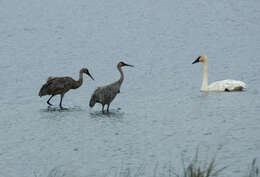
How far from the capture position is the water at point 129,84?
12.2 meters

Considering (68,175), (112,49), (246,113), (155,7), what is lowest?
(68,175)

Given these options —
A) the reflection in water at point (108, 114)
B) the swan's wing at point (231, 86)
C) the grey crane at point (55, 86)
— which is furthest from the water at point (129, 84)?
the grey crane at point (55, 86)

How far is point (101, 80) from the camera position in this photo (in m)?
21.2

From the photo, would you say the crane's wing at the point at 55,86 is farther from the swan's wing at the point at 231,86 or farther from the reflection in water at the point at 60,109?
the swan's wing at the point at 231,86

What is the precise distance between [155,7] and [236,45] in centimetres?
854

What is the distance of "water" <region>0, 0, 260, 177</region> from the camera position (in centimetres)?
1225

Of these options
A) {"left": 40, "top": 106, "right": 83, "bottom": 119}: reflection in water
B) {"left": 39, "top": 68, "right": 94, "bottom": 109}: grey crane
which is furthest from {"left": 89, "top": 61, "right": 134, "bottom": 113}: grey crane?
{"left": 39, "top": 68, "right": 94, "bottom": 109}: grey crane

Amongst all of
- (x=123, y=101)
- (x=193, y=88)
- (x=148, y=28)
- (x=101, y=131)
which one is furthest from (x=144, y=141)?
(x=148, y=28)

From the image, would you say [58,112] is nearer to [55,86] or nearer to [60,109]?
[60,109]

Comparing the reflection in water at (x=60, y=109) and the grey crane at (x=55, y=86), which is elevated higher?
the grey crane at (x=55, y=86)

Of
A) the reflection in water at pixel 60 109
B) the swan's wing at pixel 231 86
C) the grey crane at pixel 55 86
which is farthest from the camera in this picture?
the swan's wing at pixel 231 86

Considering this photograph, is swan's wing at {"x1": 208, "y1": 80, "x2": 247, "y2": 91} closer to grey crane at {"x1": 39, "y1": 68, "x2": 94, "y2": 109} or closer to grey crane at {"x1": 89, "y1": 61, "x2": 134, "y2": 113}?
grey crane at {"x1": 89, "y1": 61, "x2": 134, "y2": 113}

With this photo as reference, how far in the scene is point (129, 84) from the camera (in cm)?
2042

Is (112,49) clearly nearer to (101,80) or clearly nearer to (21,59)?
(21,59)
